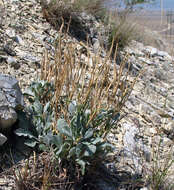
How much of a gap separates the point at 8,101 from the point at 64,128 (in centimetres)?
43

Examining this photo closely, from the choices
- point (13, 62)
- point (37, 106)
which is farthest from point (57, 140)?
point (13, 62)

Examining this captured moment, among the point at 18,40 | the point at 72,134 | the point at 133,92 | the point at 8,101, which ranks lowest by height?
the point at 133,92

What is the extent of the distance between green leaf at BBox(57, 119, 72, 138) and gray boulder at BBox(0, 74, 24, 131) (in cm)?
34

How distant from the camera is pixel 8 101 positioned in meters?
1.84

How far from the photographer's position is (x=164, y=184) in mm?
2008

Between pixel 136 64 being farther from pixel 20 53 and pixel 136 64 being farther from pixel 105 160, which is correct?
pixel 105 160

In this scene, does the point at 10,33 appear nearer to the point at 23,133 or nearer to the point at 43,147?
the point at 23,133

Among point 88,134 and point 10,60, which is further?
point 10,60

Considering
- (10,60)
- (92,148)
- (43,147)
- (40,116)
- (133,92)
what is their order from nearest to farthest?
(92,148), (43,147), (40,116), (10,60), (133,92)

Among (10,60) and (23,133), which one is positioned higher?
(10,60)

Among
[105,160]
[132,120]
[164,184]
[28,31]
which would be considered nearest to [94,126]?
[105,160]

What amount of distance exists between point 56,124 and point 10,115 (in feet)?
0.97

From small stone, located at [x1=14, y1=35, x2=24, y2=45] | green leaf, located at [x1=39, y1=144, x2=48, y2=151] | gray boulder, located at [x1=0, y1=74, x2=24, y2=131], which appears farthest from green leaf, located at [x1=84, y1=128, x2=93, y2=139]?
small stone, located at [x1=14, y1=35, x2=24, y2=45]

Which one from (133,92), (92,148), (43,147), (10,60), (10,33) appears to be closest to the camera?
(92,148)
